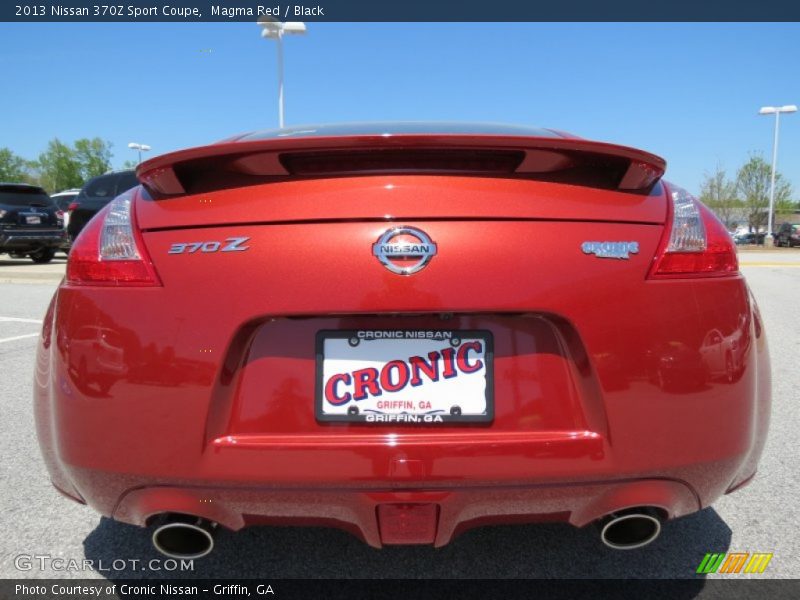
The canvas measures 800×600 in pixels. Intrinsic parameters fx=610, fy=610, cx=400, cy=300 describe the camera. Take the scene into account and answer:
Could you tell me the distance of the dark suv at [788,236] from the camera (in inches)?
1491

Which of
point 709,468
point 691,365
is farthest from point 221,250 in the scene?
point 709,468

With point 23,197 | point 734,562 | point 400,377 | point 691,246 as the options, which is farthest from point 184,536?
point 23,197

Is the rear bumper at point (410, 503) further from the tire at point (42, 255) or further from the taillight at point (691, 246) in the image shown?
the tire at point (42, 255)

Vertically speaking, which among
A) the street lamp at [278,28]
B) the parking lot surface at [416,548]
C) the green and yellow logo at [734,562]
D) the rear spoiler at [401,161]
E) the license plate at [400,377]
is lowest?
the parking lot surface at [416,548]

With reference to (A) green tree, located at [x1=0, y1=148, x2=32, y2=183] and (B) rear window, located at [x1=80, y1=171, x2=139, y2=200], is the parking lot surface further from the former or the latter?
(A) green tree, located at [x1=0, y1=148, x2=32, y2=183]

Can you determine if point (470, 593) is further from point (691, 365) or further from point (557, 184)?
point (557, 184)

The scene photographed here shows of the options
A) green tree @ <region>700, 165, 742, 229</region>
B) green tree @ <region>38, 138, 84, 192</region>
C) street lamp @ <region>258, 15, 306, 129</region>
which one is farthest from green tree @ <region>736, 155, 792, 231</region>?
green tree @ <region>38, 138, 84, 192</region>

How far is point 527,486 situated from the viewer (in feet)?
4.59

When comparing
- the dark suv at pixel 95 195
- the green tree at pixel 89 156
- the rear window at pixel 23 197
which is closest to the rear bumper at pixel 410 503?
the dark suv at pixel 95 195

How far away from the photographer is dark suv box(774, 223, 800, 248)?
3788 centimetres

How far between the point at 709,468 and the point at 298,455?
977 mm

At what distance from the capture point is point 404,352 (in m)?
1.41

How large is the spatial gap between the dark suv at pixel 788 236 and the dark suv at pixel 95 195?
3981cm

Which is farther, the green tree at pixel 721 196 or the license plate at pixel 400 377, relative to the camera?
the green tree at pixel 721 196
